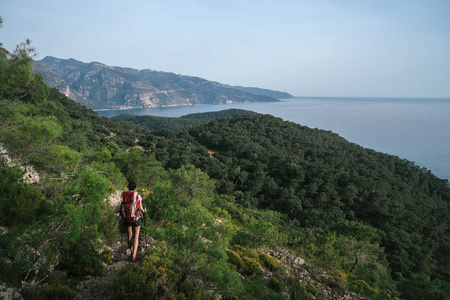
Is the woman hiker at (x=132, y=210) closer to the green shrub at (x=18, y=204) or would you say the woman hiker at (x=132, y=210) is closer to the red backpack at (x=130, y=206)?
the red backpack at (x=130, y=206)

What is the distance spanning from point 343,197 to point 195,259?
43320 mm

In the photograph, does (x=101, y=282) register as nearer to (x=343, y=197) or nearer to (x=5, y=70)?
(x=5, y=70)

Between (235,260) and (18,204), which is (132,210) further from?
(235,260)

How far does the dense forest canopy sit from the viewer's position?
5461 millimetres

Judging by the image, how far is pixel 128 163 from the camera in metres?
17.6

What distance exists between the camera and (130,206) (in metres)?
6.07

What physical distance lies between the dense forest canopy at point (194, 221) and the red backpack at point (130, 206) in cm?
74

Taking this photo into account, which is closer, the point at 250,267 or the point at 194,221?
the point at 194,221

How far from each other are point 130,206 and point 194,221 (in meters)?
1.89

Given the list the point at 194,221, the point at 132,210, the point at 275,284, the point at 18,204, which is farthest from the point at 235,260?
the point at 18,204

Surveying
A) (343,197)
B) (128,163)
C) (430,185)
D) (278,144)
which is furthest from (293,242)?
(430,185)

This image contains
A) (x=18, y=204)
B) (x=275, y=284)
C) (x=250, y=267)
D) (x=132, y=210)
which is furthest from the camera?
(x=250, y=267)

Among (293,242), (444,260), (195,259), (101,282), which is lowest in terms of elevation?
(444,260)

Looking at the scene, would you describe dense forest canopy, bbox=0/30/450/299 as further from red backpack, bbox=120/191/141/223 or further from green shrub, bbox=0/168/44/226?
red backpack, bbox=120/191/141/223
